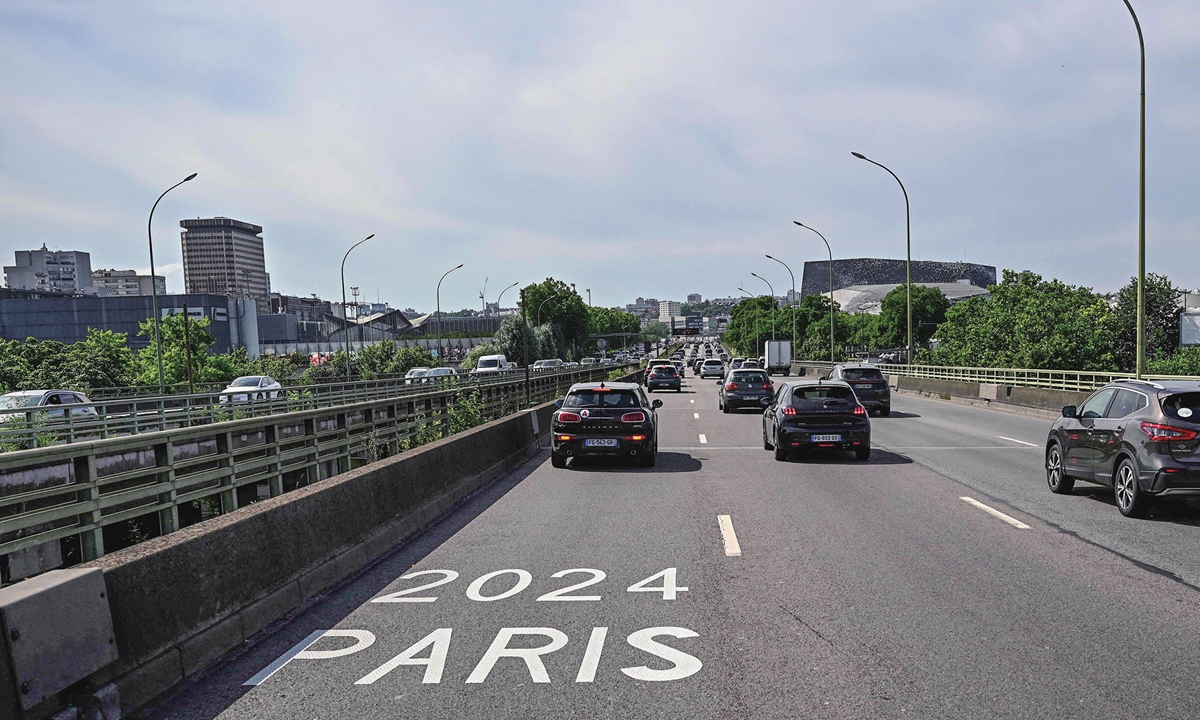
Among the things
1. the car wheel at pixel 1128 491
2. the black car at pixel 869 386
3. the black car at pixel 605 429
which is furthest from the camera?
the black car at pixel 869 386

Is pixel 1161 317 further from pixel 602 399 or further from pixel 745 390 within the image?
pixel 602 399

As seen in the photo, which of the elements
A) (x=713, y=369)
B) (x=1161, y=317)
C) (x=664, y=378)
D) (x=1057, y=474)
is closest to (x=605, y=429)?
(x=1057, y=474)

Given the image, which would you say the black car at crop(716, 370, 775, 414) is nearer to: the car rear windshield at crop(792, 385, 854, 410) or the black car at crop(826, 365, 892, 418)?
the black car at crop(826, 365, 892, 418)

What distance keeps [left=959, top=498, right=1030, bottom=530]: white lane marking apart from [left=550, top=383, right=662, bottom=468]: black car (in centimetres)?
564

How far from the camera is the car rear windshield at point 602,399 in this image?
16078 millimetres

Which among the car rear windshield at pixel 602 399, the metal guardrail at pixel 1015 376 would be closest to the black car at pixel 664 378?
the metal guardrail at pixel 1015 376

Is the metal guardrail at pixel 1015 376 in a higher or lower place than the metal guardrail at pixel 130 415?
lower

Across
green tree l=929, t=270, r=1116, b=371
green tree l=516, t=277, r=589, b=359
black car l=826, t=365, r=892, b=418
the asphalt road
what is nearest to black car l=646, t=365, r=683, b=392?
black car l=826, t=365, r=892, b=418

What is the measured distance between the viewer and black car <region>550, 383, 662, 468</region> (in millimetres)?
15617

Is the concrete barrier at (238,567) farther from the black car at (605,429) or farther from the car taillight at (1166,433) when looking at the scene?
the car taillight at (1166,433)

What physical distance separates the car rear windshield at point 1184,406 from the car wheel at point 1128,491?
686 mm

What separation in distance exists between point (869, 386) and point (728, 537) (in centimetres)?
2161

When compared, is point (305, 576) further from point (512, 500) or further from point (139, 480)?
Result: point (139, 480)

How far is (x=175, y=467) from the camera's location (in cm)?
773
